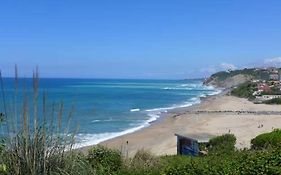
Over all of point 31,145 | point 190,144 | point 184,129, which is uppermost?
point 31,145

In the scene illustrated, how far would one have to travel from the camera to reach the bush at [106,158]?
899 centimetres

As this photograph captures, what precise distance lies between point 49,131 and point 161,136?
2508cm

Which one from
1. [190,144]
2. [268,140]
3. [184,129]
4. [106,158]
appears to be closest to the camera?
[106,158]

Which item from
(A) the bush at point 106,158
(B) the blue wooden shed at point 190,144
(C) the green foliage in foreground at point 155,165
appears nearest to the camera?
(C) the green foliage in foreground at point 155,165

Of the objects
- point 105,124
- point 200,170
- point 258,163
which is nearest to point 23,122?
point 200,170

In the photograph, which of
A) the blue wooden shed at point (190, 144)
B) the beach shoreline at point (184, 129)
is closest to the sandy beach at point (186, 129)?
the beach shoreline at point (184, 129)

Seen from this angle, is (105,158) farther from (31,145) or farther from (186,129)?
(186,129)

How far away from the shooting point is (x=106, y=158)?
9.38 metres

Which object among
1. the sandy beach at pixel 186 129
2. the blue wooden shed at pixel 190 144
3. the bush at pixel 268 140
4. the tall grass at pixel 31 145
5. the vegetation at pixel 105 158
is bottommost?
the sandy beach at pixel 186 129

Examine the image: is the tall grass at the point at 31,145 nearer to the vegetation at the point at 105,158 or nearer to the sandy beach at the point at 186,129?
the vegetation at the point at 105,158

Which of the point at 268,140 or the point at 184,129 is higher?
the point at 268,140

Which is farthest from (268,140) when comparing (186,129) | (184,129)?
(184,129)

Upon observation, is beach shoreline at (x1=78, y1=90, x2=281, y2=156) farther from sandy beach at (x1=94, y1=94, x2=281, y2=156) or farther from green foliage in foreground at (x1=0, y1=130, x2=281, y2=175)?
green foliage in foreground at (x1=0, y1=130, x2=281, y2=175)

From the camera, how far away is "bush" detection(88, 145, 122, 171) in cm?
899
